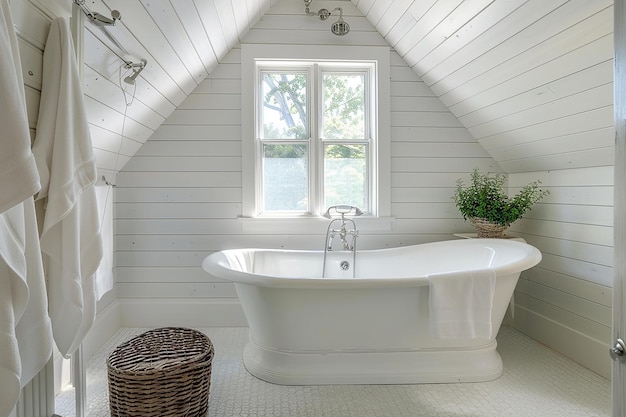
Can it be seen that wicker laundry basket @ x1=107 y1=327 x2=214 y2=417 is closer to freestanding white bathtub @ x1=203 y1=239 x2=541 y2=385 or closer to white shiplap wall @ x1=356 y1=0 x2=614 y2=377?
freestanding white bathtub @ x1=203 y1=239 x2=541 y2=385

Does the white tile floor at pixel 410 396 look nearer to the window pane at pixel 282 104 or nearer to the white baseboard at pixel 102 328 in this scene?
the white baseboard at pixel 102 328

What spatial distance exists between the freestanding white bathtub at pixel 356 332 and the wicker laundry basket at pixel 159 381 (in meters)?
0.38

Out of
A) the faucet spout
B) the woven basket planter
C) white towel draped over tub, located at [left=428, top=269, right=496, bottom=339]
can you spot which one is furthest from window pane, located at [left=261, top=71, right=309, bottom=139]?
white towel draped over tub, located at [left=428, top=269, right=496, bottom=339]

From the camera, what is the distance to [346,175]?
114 inches

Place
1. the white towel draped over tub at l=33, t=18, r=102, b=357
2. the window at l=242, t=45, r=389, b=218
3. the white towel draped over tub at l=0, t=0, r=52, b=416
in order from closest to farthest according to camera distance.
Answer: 1. the white towel draped over tub at l=0, t=0, r=52, b=416
2. the white towel draped over tub at l=33, t=18, r=102, b=357
3. the window at l=242, t=45, r=389, b=218

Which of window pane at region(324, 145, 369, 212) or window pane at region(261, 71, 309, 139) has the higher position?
window pane at region(261, 71, 309, 139)

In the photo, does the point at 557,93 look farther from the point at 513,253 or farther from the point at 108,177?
the point at 108,177

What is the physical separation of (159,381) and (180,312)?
49.8 inches

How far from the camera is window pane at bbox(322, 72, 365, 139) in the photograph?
9.52 feet

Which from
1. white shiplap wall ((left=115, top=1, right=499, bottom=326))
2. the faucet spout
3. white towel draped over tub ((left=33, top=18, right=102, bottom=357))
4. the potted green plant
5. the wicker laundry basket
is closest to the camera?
white towel draped over tub ((left=33, top=18, right=102, bottom=357))

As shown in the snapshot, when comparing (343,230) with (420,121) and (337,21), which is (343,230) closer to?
(420,121)

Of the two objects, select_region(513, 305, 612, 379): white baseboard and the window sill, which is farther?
the window sill

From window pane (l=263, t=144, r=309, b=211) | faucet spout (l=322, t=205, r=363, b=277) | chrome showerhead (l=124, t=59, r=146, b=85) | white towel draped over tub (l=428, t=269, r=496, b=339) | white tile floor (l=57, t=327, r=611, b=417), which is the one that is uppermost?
chrome showerhead (l=124, t=59, r=146, b=85)

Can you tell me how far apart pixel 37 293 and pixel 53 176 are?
34 centimetres
